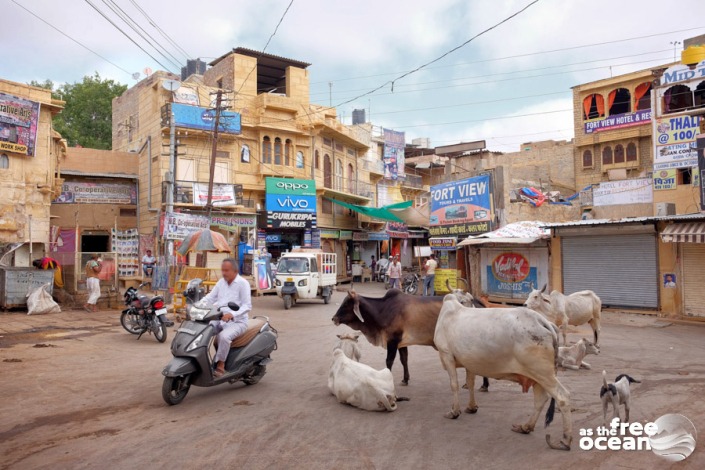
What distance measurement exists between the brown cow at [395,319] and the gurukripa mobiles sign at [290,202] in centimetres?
2222

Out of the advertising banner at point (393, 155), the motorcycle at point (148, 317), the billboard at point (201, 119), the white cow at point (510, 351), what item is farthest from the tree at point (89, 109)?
→ the white cow at point (510, 351)

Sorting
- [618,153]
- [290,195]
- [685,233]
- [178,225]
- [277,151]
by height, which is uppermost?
[618,153]

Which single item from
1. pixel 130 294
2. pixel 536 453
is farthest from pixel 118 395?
pixel 130 294

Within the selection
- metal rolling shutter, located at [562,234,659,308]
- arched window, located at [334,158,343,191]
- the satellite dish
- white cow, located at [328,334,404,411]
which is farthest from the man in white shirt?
arched window, located at [334,158,343,191]

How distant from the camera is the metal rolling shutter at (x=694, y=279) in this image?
1326 cm

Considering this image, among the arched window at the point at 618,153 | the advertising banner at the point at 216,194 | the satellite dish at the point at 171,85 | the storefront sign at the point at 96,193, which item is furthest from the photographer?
the arched window at the point at 618,153

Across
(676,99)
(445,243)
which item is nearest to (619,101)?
(676,99)

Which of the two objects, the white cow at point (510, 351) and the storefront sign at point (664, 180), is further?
the storefront sign at point (664, 180)

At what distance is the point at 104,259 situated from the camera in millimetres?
16953

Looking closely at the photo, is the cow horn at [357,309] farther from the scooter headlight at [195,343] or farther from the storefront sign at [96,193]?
the storefront sign at [96,193]

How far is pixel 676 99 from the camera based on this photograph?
1881 centimetres

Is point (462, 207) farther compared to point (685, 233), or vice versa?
point (462, 207)

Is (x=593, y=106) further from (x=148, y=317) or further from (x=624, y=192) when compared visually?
(x=148, y=317)
